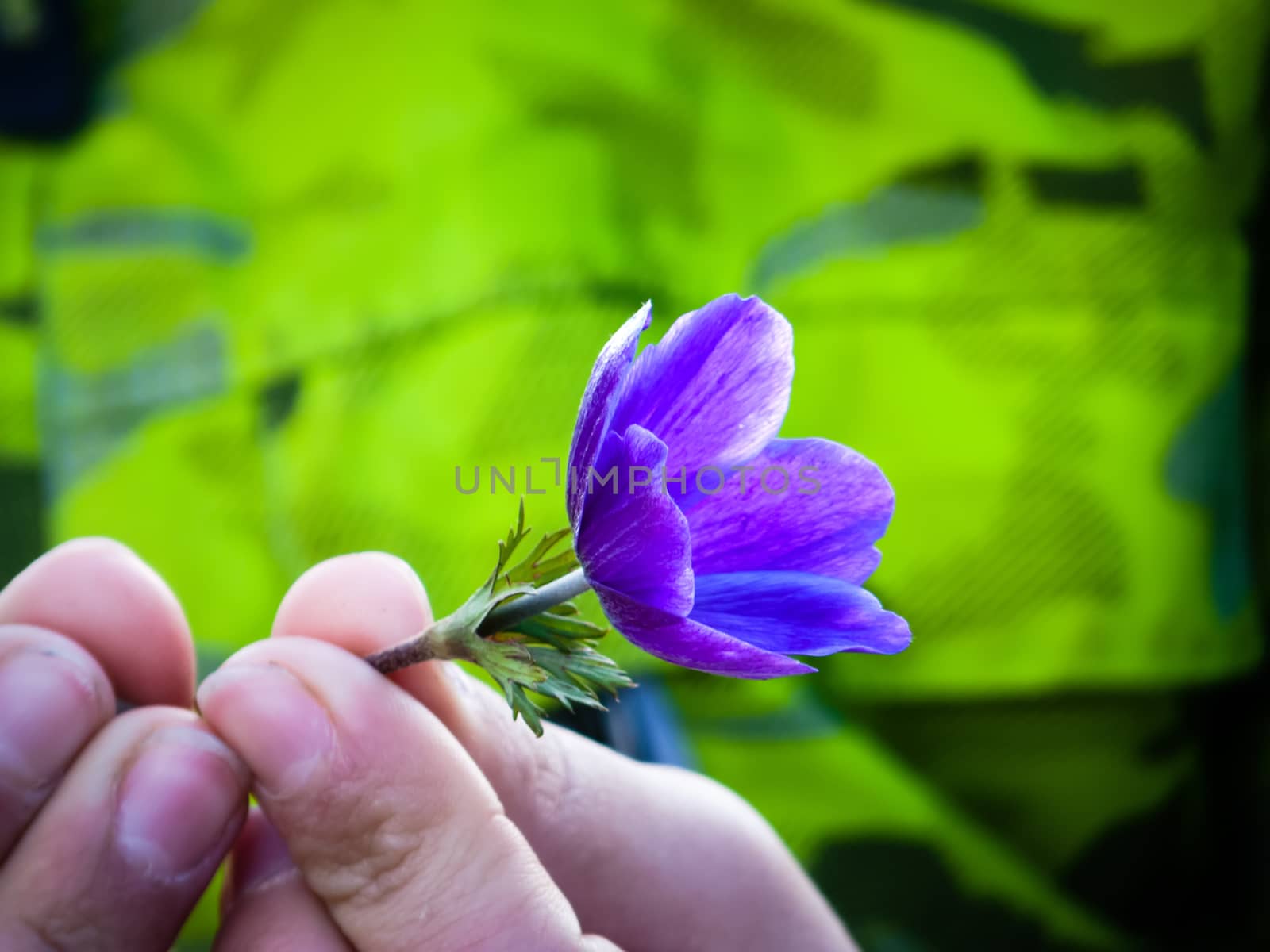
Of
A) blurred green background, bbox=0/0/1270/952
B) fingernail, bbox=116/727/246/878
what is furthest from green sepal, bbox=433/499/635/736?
blurred green background, bbox=0/0/1270/952

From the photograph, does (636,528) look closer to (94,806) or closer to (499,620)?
(499,620)

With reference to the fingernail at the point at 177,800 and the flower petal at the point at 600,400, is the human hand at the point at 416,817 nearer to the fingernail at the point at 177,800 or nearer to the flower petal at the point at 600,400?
the fingernail at the point at 177,800

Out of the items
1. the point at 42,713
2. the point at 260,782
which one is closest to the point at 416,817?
the point at 260,782

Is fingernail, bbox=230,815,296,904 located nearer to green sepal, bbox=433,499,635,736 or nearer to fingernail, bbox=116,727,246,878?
fingernail, bbox=116,727,246,878

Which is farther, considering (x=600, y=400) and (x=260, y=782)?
(x=260, y=782)

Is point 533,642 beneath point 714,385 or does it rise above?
beneath

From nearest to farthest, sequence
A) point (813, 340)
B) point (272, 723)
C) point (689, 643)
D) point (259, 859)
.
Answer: point (689, 643) < point (272, 723) < point (259, 859) < point (813, 340)

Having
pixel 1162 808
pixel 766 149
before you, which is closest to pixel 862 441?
pixel 766 149
